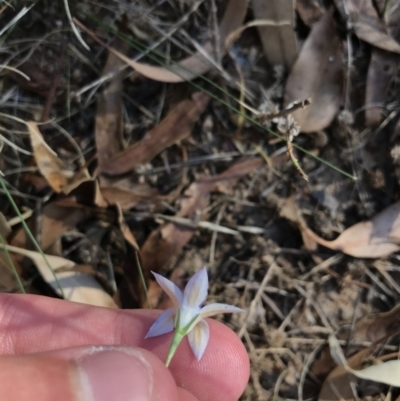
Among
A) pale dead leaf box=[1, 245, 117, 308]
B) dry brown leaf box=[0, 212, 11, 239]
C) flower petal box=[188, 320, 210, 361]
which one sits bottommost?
pale dead leaf box=[1, 245, 117, 308]

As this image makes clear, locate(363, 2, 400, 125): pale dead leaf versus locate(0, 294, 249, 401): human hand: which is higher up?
locate(363, 2, 400, 125): pale dead leaf

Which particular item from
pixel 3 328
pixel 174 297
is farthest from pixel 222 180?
pixel 3 328

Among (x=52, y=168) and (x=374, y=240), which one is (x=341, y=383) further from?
(x=52, y=168)

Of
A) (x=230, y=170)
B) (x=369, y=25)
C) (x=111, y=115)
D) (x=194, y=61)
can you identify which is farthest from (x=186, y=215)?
(x=369, y=25)

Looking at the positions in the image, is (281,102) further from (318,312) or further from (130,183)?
(318,312)

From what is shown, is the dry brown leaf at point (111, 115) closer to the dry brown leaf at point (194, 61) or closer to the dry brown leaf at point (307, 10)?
the dry brown leaf at point (194, 61)

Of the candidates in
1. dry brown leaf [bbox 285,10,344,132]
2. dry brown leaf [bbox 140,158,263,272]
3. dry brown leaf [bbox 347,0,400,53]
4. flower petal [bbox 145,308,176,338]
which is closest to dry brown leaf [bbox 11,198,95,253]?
dry brown leaf [bbox 140,158,263,272]

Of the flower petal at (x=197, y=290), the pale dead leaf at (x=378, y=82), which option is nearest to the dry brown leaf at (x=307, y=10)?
the pale dead leaf at (x=378, y=82)

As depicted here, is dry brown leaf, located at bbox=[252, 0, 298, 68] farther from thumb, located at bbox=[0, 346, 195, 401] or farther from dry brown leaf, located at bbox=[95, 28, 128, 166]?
thumb, located at bbox=[0, 346, 195, 401]

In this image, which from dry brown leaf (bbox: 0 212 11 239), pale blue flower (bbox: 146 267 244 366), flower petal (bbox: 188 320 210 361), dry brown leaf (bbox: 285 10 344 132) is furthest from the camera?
dry brown leaf (bbox: 285 10 344 132)
